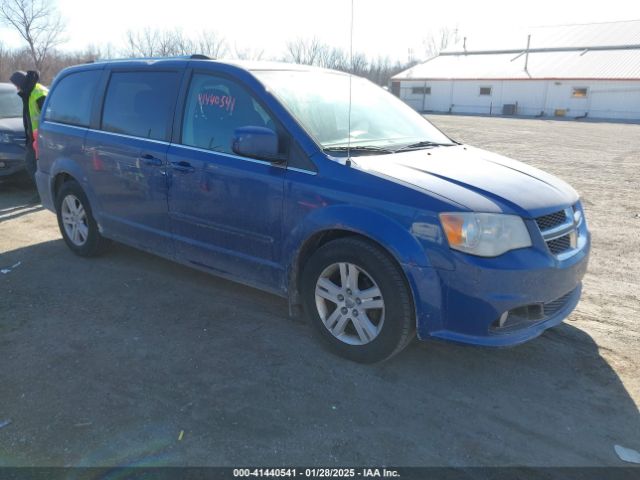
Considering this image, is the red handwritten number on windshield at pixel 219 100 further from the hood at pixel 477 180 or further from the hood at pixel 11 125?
the hood at pixel 11 125

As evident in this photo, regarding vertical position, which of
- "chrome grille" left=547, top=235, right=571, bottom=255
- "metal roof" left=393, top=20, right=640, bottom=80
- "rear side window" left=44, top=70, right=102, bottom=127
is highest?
"metal roof" left=393, top=20, right=640, bottom=80

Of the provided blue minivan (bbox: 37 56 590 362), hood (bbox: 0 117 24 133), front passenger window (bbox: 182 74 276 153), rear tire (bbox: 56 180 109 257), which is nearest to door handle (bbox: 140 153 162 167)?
blue minivan (bbox: 37 56 590 362)

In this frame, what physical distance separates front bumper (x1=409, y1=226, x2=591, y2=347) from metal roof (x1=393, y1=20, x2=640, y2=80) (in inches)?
1603

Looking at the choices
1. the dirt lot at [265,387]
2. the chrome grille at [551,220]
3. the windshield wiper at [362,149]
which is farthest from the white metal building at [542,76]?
the windshield wiper at [362,149]

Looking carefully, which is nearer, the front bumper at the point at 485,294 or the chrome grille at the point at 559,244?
the front bumper at the point at 485,294

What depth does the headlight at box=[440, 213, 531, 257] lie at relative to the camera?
9.72 feet

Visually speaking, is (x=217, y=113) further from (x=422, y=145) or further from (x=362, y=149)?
(x=422, y=145)

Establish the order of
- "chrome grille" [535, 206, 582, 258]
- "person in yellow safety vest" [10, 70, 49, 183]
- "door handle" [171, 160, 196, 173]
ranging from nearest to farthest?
1. "chrome grille" [535, 206, 582, 258]
2. "door handle" [171, 160, 196, 173]
3. "person in yellow safety vest" [10, 70, 49, 183]

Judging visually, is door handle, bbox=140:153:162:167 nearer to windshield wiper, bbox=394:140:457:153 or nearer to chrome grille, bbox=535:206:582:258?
windshield wiper, bbox=394:140:457:153

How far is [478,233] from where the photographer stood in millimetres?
2969

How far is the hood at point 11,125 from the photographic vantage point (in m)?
8.71

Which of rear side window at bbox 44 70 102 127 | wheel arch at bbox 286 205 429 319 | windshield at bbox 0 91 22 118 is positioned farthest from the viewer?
windshield at bbox 0 91 22 118

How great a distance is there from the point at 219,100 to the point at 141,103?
3.26 feet

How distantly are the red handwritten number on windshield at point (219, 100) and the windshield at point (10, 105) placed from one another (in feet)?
23.3
